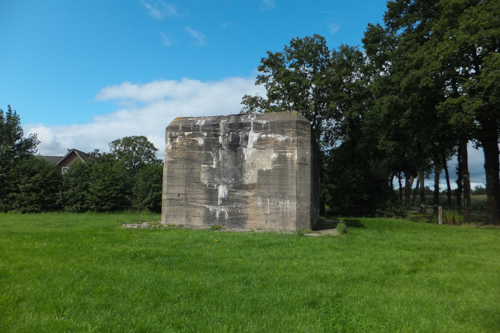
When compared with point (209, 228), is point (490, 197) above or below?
above

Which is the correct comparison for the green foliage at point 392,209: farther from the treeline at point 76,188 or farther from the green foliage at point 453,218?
the treeline at point 76,188

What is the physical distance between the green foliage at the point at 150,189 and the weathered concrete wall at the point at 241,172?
326 inches

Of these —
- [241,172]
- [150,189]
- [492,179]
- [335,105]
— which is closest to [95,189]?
[150,189]

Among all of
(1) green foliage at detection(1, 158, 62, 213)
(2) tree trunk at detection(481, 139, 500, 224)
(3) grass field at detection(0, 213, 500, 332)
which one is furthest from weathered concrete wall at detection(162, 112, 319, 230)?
(1) green foliage at detection(1, 158, 62, 213)

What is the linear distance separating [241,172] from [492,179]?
16.1 meters

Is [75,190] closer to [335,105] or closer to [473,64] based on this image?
[335,105]

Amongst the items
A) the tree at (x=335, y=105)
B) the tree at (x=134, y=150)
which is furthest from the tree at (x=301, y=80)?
the tree at (x=134, y=150)

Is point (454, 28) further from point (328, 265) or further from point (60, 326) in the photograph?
point (60, 326)

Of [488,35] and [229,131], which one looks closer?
[229,131]

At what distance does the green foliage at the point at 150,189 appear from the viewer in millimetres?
20312

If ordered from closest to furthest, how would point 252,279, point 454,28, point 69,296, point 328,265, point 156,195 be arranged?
point 69,296 → point 252,279 → point 328,265 → point 454,28 → point 156,195

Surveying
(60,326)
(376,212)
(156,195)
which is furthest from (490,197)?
(60,326)

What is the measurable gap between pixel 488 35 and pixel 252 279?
15705mm

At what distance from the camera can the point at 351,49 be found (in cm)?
2336
